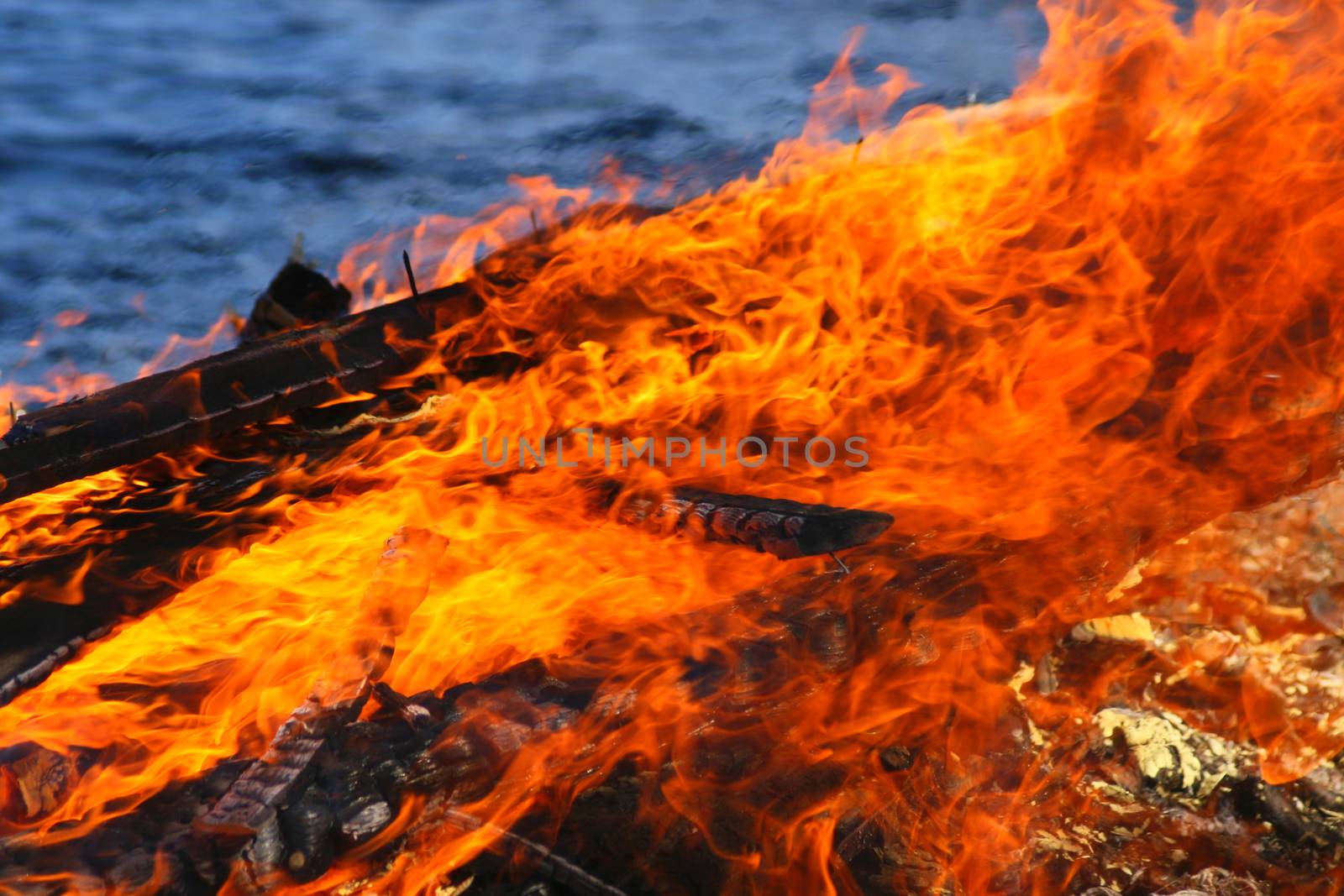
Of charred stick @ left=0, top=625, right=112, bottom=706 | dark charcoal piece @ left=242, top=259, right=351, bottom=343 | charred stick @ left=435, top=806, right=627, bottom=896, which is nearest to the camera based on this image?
charred stick @ left=435, top=806, right=627, bottom=896

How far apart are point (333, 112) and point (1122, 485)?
279 inches

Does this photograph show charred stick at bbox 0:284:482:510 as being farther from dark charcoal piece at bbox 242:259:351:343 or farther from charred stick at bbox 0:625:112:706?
dark charcoal piece at bbox 242:259:351:343

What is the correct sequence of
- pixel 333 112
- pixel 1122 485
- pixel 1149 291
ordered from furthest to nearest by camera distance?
pixel 333 112
pixel 1149 291
pixel 1122 485

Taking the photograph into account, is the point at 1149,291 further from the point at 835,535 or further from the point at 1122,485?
the point at 835,535

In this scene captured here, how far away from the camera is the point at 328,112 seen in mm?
8648

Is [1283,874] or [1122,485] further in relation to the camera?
[1122,485]

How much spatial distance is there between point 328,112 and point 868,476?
6.40 m

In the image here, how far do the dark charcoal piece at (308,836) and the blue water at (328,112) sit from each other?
4.80 metres

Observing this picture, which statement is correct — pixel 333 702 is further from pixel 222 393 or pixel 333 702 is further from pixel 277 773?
pixel 222 393

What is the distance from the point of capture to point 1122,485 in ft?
12.0

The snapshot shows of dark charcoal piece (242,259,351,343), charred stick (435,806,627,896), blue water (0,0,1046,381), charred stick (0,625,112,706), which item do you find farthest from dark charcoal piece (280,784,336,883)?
blue water (0,0,1046,381)

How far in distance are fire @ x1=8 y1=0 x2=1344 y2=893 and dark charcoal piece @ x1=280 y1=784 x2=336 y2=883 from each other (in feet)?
0.26

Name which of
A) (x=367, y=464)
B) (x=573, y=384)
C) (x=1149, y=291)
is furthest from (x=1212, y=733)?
(x=367, y=464)

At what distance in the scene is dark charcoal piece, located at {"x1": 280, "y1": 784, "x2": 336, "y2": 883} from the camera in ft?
8.10
